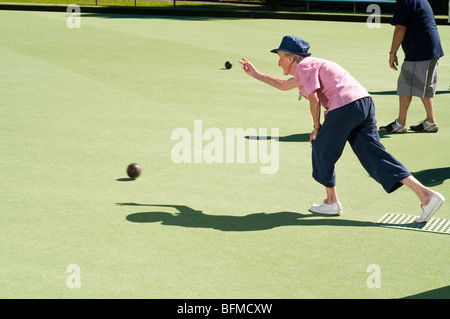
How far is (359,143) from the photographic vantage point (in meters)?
6.42

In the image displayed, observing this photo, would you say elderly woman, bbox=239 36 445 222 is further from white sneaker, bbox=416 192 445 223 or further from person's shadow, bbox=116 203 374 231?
person's shadow, bbox=116 203 374 231

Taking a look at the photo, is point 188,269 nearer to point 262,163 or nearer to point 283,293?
point 283,293

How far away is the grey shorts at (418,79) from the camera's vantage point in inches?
395

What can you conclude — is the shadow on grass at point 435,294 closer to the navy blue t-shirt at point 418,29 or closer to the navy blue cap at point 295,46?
the navy blue cap at point 295,46

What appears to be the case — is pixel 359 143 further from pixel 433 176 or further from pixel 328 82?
pixel 433 176

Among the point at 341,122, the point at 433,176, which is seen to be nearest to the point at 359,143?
the point at 341,122

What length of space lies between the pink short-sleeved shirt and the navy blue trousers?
69 millimetres

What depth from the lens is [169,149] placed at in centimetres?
907

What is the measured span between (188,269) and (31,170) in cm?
335

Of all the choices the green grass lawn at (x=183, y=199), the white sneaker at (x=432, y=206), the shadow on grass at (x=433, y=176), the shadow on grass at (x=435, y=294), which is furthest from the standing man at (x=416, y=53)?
the shadow on grass at (x=435, y=294)

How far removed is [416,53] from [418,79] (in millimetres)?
364

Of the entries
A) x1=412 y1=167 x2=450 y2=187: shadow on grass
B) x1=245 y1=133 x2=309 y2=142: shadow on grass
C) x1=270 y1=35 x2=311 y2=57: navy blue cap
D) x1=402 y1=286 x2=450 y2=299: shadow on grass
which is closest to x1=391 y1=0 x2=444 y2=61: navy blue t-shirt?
x1=245 y1=133 x2=309 y2=142: shadow on grass

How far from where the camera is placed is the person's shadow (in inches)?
254

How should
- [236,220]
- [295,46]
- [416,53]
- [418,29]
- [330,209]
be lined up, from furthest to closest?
1. [416,53]
2. [418,29]
3. [330,209]
4. [236,220]
5. [295,46]
